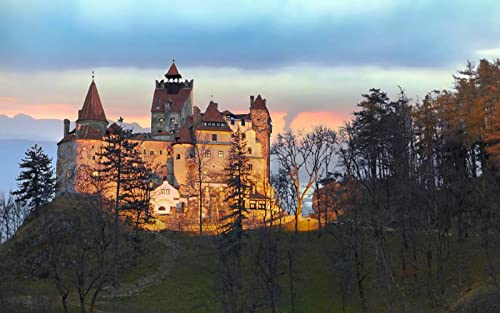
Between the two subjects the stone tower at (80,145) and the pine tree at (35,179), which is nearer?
the pine tree at (35,179)

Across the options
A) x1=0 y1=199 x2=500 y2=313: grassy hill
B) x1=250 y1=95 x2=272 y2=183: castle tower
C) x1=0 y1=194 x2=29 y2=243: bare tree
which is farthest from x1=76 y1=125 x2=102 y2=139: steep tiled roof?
x1=250 y1=95 x2=272 y2=183: castle tower

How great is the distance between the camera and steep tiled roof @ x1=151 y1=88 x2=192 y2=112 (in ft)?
304

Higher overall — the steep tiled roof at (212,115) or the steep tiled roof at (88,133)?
the steep tiled roof at (212,115)

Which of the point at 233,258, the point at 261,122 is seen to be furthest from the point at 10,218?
the point at 233,258

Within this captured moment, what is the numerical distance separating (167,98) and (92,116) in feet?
47.0

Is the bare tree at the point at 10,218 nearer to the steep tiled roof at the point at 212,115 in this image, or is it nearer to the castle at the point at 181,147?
the castle at the point at 181,147

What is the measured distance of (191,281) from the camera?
53.4 metres

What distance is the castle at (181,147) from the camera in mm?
78375

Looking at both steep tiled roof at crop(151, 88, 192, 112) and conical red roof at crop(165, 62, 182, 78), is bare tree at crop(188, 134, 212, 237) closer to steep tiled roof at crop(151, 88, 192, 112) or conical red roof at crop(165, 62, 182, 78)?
steep tiled roof at crop(151, 88, 192, 112)

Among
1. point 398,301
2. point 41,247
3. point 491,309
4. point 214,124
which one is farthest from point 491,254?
point 214,124

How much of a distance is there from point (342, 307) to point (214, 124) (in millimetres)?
43248

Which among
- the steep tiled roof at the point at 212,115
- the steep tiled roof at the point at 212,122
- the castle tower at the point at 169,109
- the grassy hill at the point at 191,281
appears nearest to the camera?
the grassy hill at the point at 191,281

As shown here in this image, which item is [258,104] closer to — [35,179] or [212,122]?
[212,122]

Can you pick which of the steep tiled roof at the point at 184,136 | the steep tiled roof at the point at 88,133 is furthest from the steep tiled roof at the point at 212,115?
the steep tiled roof at the point at 88,133
